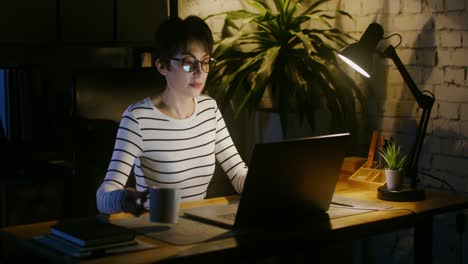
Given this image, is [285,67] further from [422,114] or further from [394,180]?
[394,180]

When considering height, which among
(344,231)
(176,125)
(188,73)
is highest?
(188,73)

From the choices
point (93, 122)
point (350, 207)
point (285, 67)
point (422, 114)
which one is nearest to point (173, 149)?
point (93, 122)

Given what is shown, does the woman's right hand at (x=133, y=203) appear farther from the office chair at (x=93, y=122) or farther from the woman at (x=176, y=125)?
the office chair at (x=93, y=122)

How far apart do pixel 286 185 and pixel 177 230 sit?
31cm

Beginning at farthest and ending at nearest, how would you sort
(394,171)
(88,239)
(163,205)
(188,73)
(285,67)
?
(285,67) < (394,171) < (188,73) < (163,205) < (88,239)

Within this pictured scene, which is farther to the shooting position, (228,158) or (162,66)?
(228,158)

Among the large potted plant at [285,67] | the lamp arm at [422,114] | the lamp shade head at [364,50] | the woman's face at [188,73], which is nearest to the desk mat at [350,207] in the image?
the lamp arm at [422,114]

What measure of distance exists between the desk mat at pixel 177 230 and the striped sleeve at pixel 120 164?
0.06 meters

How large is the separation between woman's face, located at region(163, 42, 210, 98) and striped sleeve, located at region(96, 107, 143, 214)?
18 centimetres

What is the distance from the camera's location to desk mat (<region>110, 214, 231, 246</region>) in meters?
1.87

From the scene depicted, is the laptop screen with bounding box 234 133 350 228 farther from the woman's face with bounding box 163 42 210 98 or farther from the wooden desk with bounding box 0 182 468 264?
the woman's face with bounding box 163 42 210 98

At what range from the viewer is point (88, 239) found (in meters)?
1.71

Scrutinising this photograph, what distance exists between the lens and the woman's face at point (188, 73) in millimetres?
2371

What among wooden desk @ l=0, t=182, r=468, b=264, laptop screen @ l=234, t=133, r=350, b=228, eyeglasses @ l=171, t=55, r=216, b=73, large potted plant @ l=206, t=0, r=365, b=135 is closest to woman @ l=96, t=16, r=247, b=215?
eyeglasses @ l=171, t=55, r=216, b=73
